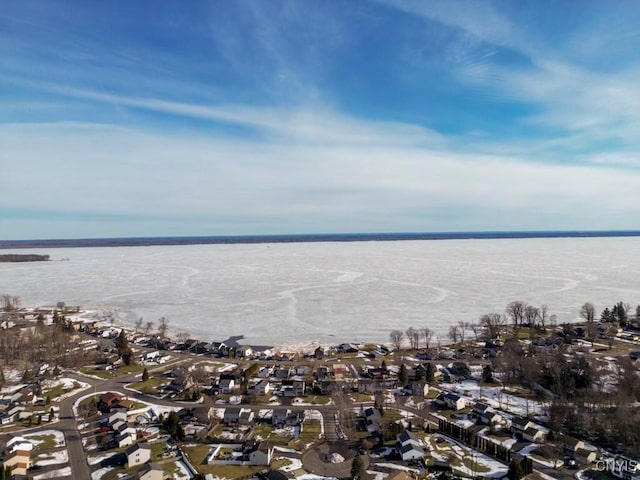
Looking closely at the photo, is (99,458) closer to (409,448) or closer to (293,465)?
(293,465)

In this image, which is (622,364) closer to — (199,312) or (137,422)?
(137,422)

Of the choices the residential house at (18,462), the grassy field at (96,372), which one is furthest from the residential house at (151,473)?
the grassy field at (96,372)

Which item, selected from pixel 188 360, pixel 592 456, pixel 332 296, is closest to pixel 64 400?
pixel 188 360

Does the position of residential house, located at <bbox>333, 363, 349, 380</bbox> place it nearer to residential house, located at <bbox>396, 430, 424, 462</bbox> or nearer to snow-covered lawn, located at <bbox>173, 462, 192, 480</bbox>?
residential house, located at <bbox>396, 430, 424, 462</bbox>

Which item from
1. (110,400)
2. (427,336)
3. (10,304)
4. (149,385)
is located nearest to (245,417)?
(110,400)

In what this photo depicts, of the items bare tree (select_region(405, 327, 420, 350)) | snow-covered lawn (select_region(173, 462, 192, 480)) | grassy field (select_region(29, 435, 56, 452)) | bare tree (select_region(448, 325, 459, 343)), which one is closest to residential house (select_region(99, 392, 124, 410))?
grassy field (select_region(29, 435, 56, 452))

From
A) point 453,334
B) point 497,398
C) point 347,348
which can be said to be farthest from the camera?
point 453,334
